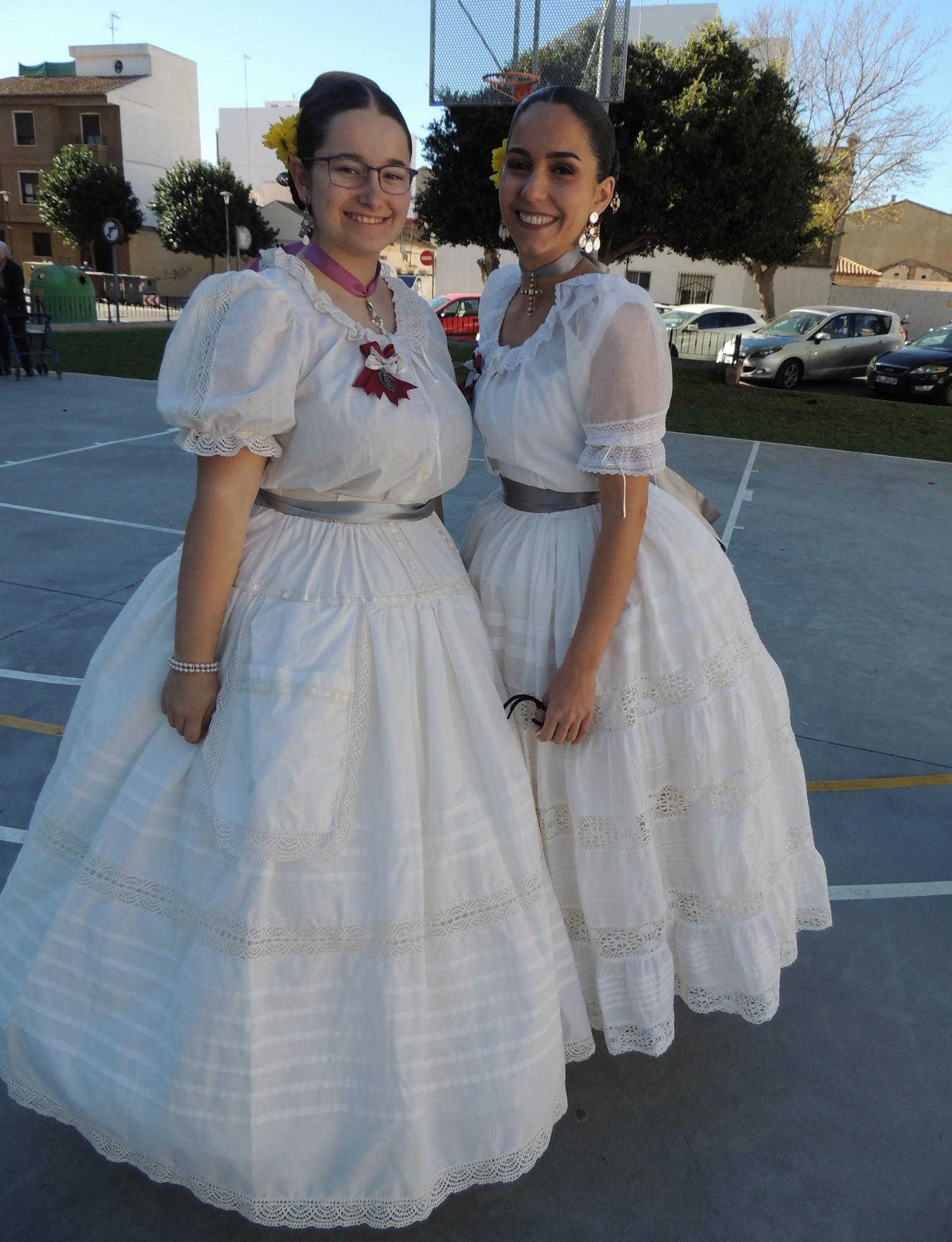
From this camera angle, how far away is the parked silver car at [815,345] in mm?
15852

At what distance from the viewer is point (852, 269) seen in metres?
37.7

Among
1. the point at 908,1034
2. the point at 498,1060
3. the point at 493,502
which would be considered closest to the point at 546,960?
the point at 498,1060

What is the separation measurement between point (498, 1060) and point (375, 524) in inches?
39.5

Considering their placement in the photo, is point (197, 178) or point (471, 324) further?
point (197, 178)

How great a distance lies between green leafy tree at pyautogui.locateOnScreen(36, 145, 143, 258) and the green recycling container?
16.4 meters

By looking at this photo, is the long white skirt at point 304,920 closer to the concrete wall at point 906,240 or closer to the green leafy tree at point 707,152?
the green leafy tree at point 707,152

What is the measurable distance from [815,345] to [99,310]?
74.9 ft

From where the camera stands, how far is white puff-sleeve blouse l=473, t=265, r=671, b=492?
1.70 meters

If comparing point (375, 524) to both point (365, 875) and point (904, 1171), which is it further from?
point (904, 1171)

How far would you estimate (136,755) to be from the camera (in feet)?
5.57

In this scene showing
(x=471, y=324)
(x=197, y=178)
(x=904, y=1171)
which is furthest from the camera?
(x=197, y=178)

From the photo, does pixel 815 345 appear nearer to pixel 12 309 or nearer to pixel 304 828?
pixel 12 309

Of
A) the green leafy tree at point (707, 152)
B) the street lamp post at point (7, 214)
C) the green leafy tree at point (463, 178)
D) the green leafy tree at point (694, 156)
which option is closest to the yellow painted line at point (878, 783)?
the green leafy tree at point (694, 156)

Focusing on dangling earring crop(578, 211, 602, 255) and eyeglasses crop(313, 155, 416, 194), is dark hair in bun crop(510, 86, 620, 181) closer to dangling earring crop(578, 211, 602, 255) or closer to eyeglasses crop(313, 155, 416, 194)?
dangling earring crop(578, 211, 602, 255)
